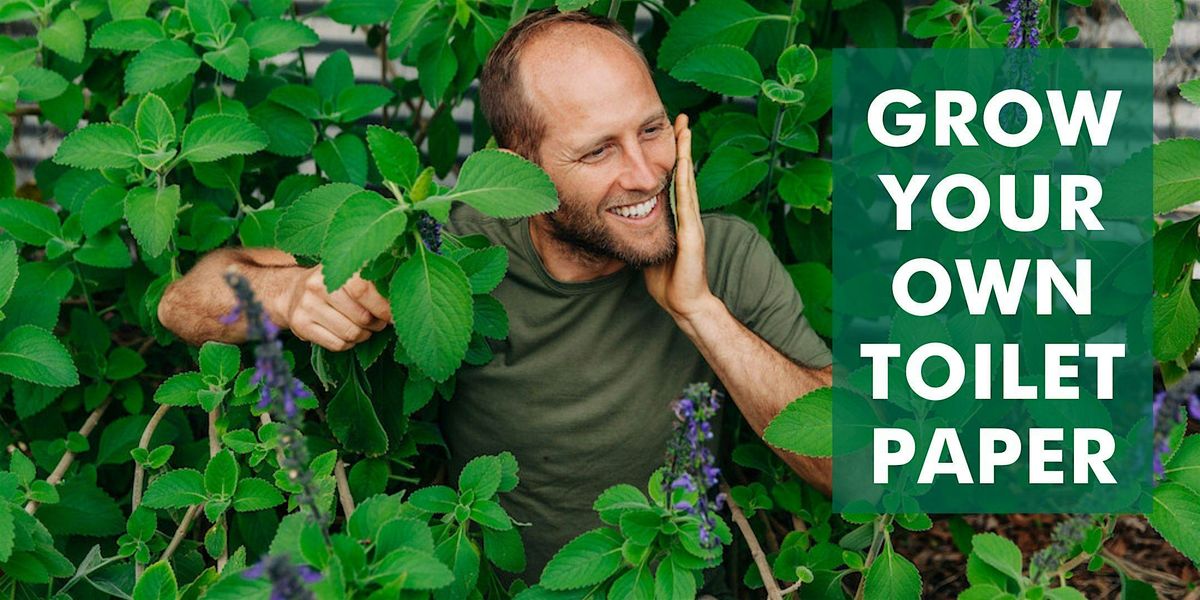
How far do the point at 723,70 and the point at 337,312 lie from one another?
1.04 metres

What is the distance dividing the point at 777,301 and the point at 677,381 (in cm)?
28

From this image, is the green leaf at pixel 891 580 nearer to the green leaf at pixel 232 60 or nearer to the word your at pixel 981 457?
the word your at pixel 981 457

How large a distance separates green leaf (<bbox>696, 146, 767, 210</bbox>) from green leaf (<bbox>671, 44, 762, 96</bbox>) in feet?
0.50

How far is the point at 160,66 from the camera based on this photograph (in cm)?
261

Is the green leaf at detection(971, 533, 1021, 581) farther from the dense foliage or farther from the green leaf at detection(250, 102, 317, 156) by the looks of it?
the green leaf at detection(250, 102, 317, 156)

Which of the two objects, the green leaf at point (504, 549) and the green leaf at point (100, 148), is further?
the green leaf at point (100, 148)

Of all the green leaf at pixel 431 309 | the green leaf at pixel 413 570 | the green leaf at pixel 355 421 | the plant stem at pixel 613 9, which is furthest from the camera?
the plant stem at pixel 613 9

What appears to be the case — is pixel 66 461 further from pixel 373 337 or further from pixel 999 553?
pixel 999 553

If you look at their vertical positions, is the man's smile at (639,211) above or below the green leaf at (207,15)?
below

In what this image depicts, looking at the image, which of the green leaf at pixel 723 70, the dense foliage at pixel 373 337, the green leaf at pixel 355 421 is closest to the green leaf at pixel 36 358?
the dense foliage at pixel 373 337

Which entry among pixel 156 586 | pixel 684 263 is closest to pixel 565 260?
pixel 684 263

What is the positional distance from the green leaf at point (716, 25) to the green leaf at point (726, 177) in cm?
25

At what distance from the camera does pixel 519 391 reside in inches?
101

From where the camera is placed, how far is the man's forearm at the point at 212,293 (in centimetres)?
246
